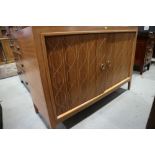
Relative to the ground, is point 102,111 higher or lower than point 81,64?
lower

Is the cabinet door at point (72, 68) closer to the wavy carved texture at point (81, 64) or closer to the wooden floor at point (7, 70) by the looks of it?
the wavy carved texture at point (81, 64)

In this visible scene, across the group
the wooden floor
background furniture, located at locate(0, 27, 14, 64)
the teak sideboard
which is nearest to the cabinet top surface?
the teak sideboard

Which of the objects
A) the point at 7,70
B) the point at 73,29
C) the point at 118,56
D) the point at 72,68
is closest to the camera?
the point at 73,29

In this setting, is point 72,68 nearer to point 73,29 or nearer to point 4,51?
point 73,29

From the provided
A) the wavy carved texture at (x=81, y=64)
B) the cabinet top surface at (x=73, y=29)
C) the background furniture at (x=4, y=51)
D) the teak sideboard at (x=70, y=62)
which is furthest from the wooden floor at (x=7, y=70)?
the cabinet top surface at (x=73, y=29)

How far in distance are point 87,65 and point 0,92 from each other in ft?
5.45

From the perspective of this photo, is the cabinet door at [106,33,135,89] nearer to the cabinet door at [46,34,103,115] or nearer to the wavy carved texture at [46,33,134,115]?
the wavy carved texture at [46,33,134,115]

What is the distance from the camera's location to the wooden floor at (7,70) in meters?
2.49

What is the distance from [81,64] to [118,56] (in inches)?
23.2

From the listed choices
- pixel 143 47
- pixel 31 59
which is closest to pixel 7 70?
pixel 31 59

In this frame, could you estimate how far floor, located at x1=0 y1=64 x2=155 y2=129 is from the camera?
4.09ft

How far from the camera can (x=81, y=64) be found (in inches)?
41.4

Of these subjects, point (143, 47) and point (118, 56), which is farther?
point (143, 47)
